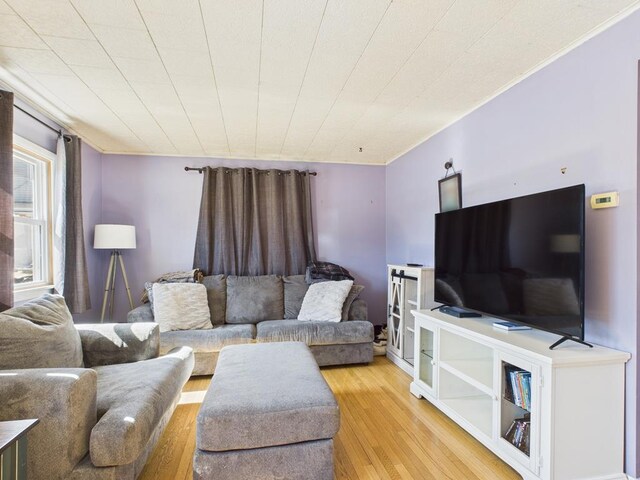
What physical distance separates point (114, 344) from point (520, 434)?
2.50 m

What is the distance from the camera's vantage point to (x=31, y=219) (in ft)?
8.97

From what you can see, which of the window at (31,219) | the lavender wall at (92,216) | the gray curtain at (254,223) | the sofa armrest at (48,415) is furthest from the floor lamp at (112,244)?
the sofa armrest at (48,415)

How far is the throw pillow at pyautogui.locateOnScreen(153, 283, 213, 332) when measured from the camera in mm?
3105

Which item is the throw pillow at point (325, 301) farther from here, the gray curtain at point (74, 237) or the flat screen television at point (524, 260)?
the gray curtain at point (74, 237)

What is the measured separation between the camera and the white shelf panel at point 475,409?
201cm

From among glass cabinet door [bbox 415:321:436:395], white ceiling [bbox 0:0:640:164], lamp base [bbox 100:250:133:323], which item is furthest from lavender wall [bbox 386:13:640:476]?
lamp base [bbox 100:250:133:323]

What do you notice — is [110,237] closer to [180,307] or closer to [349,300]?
[180,307]

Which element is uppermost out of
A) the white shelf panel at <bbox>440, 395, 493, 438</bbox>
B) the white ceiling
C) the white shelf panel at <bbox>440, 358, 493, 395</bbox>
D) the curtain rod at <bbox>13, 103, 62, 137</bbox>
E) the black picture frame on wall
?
the white ceiling

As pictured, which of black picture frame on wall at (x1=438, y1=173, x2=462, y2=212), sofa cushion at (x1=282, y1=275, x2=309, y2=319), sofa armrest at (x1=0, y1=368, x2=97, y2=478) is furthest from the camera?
sofa cushion at (x1=282, y1=275, x2=309, y2=319)

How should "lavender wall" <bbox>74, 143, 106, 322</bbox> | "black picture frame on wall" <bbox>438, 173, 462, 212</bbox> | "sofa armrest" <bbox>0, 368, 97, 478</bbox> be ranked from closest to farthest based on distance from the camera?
"sofa armrest" <bbox>0, 368, 97, 478</bbox>
"black picture frame on wall" <bbox>438, 173, 462, 212</bbox>
"lavender wall" <bbox>74, 143, 106, 322</bbox>

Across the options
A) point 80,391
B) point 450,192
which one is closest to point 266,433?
point 80,391

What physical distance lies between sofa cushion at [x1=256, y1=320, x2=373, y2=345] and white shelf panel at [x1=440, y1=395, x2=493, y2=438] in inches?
42.0

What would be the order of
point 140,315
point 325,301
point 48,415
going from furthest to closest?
point 325,301
point 140,315
point 48,415

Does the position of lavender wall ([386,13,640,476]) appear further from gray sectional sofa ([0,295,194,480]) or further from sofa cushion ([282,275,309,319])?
gray sectional sofa ([0,295,194,480])
